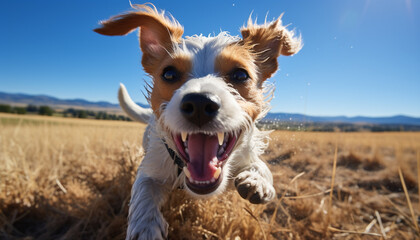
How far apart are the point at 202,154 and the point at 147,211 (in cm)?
69

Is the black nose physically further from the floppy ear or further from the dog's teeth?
the floppy ear

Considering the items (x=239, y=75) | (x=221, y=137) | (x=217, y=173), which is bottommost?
(x=217, y=173)

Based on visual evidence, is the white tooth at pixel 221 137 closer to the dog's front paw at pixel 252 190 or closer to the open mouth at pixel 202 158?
the open mouth at pixel 202 158

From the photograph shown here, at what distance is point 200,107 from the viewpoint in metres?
1.48

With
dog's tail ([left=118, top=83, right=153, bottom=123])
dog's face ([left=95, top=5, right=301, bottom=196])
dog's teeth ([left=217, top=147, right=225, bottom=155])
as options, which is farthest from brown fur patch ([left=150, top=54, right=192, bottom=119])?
dog's tail ([left=118, top=83, right=153, bottom=123])

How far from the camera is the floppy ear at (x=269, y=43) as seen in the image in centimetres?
232

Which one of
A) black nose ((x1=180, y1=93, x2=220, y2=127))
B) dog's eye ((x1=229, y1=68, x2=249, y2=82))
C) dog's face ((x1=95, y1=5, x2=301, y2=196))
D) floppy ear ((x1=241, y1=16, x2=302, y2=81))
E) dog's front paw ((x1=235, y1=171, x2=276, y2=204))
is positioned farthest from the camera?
floppy ear ((x1=241, y1=16, x2=302, y2=81))

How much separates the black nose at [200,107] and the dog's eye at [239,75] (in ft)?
1.71

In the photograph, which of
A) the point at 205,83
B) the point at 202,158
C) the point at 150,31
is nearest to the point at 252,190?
the point at 202,158

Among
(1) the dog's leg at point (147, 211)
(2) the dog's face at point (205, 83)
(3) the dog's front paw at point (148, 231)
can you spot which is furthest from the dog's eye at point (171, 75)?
(3) the dog's front paw at point (148, 231)

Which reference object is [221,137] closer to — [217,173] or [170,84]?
[217,173]

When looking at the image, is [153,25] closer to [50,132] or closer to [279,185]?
[279,185]

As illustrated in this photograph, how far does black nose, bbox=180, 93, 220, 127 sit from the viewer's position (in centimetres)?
144

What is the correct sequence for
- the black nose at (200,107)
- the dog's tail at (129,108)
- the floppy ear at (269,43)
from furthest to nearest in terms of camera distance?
the dog's tail at (129,108) → the floppy ear at (269,43) → the black nose at (200,107)
